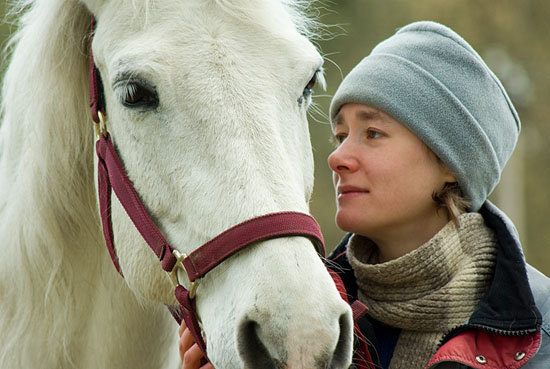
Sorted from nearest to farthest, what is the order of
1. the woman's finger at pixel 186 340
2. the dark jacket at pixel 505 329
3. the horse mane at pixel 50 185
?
the dark jacket at pixel 505 329
the woman's finger at pixel 186 340
the horse mane at pixel 50 185

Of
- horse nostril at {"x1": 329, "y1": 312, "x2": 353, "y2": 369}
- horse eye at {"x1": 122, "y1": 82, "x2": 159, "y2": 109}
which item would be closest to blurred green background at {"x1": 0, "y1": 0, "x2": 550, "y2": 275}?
horse eye at {"x1": 122, "y1": 82, "x2": 159, "y2": 109}

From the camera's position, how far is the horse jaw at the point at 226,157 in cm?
190

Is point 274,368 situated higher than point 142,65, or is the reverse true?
point 142,65

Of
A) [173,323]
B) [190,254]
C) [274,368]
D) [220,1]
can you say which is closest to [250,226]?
[190,254]

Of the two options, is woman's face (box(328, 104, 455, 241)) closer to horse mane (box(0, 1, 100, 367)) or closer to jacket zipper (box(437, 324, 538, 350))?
jacket zipper (box(437, 324, 538, 350))

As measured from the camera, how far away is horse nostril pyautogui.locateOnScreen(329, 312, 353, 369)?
196 centimetres

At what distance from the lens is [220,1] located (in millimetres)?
2342

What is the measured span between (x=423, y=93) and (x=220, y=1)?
0.90 m

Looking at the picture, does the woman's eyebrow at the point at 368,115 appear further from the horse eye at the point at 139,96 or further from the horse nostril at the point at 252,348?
the horse nostril at the point at 252,348

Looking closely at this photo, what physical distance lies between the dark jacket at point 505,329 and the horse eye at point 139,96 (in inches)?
32.0

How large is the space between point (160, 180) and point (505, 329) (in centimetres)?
128

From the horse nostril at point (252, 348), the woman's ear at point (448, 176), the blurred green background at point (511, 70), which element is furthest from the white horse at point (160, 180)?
the blurred green background at point (511, 70)

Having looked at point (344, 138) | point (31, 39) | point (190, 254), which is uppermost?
point (31, 39)

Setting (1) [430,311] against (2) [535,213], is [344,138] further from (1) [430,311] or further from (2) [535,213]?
(2) [535,213]
